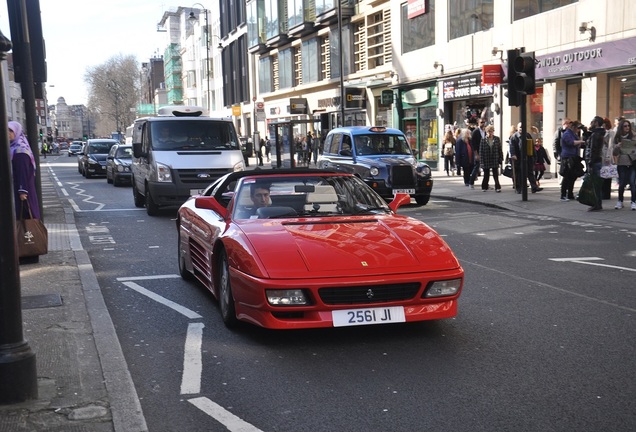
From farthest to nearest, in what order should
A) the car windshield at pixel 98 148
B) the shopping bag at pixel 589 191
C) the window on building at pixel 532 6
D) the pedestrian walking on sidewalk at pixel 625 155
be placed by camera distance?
the car windshield at pixel 98 148, the window on building at pixel 532 6, the shopping bag at pixel 589 191, the pedestrian walking on sidewalk at pixel 625 155

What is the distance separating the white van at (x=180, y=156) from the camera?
619 inches

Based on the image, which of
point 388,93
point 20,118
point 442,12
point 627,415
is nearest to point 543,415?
point 627,415

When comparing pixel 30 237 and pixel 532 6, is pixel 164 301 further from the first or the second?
pixel 532 6

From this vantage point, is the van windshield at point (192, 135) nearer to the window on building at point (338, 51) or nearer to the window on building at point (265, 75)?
the window on building at point (338, 51)

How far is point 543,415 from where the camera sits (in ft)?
13.9

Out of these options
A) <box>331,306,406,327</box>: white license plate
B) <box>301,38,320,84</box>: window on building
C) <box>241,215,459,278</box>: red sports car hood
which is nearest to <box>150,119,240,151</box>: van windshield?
<box>241,215,459,278</box>: red sports car hood

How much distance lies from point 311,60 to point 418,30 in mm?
13560

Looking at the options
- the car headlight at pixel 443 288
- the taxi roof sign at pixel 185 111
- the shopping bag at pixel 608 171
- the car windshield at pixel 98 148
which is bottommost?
the car headlight at pixel 443 288

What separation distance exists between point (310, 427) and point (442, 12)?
2753 cm

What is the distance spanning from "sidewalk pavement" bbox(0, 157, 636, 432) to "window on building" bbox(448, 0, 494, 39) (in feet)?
64.3

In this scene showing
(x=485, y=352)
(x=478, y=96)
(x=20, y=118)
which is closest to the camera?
(x=485, y=352)

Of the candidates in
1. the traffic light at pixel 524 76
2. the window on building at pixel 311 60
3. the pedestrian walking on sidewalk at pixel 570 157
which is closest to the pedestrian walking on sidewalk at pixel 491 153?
the pedestrian walking on sidewalk at pixel 570 157

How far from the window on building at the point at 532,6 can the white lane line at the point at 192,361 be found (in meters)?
19.2

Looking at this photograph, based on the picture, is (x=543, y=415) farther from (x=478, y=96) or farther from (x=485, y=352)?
(x=478, y=96)
